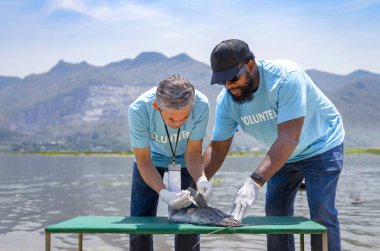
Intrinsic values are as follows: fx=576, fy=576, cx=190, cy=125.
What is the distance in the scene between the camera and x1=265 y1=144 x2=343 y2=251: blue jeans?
5402 mm

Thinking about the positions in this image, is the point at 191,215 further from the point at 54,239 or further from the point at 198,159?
the point at 54,239

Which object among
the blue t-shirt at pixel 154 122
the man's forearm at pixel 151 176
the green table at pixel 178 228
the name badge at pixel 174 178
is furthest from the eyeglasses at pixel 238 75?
the green table at pixel 178 228

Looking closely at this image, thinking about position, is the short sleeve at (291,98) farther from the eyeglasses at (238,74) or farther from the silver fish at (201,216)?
the silver fish at (201,216)

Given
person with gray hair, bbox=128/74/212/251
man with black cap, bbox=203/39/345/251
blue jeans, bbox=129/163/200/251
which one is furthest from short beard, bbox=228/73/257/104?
blue jeans, bbox=129/163/200/251

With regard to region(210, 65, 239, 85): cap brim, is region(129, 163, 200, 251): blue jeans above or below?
below

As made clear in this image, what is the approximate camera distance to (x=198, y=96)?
17.9 ft

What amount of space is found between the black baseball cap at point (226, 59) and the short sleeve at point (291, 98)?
18.0 inches

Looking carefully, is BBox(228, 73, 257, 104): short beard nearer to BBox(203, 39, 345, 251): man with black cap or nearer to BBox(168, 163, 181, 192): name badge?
BBox(203, 39, 345, 251): man with black cap

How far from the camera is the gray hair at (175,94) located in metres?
4.84

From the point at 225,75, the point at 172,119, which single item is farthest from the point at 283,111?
the point at 172,119

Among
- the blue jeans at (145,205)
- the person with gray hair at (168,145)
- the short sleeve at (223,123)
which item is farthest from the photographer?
the blue jeans at (145,205)

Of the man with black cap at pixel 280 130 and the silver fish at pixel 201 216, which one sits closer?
the silver fish at pixel 201 216

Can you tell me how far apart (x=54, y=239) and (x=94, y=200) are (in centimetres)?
1381

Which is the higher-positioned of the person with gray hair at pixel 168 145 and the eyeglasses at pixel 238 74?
the eyeglasses at pixel 238 74
